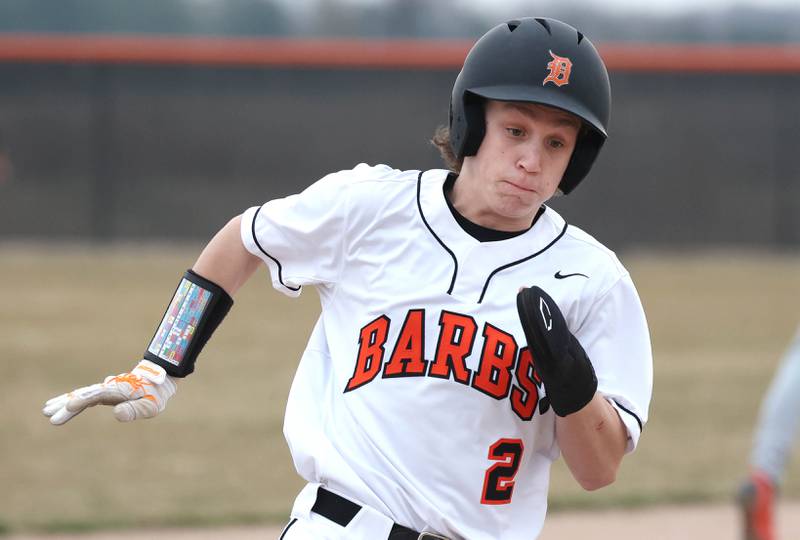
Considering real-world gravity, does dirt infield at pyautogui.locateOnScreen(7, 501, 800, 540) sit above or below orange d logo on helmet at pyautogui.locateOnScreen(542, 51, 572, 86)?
below

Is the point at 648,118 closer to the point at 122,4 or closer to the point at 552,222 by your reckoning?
the point at 122,4

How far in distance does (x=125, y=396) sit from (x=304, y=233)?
0.50m

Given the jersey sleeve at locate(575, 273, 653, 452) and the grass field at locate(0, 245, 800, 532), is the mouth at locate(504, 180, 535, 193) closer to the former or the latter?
the jersey sleeve at locate(575, 273, 653, 452)

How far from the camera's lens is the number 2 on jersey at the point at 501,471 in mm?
2541

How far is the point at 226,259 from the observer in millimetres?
2770

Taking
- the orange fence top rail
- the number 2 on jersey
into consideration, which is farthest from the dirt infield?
the orange fence top rail

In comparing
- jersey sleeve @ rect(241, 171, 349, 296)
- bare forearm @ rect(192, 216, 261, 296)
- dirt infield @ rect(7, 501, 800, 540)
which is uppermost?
jersey sleeve @ rect(241, 171, 349, 296)

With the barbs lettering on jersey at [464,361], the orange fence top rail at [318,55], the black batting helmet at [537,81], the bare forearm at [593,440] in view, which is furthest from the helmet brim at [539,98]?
the orange fence top rail at [318,55]

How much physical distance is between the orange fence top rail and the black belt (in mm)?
13780

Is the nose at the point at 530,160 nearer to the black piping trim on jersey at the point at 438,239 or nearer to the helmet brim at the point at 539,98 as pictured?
the helmet brim at the point at 539,98

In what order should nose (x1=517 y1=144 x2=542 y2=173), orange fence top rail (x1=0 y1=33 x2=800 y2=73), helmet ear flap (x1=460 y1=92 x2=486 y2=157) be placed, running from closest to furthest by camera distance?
nose (x1=517 y1=144 x2=542 y2=173) < helmet ear flap (x1=460 y1=92 x2=486 y2=157) < orange fence top rail (x1=0 y1=33 x2=800 y2=73)

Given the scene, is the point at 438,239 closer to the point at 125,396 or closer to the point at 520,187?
the point at 520,187

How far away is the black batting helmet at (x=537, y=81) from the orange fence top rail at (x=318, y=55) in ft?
44.4

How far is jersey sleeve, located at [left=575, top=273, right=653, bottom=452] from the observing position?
8.21 ft
